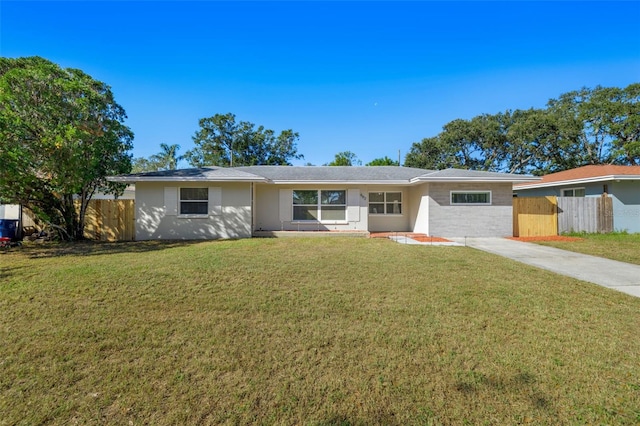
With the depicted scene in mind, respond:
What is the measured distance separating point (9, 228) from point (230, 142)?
977 inches

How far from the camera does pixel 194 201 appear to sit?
40.5ft

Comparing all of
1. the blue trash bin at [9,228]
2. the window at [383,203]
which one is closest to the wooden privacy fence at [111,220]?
the blue trash bin at [9,228]

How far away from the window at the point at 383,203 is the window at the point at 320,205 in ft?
5.71

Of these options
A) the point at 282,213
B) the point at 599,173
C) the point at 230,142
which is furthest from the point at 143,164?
the point at 599,173

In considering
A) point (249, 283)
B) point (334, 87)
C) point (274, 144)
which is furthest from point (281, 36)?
point (274, 144)

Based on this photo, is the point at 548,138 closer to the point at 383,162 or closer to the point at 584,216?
the point at 383,162

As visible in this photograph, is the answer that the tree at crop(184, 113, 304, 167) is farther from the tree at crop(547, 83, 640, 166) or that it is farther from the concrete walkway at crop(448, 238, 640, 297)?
the tree at crop(547, 83, 640, 166)

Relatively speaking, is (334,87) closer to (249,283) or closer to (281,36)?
(281,36)

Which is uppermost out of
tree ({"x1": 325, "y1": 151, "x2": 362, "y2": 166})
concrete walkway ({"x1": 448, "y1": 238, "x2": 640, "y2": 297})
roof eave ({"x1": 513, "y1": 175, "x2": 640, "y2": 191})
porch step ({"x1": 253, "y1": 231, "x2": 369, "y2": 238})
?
tree ({"x1": 325, "y1": 151, "x2": 362, "y2": 166})

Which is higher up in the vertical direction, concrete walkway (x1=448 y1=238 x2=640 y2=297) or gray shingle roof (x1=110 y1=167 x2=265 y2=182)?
gray shingle roof (x1=110 y1=167 x2=265 y2=182)

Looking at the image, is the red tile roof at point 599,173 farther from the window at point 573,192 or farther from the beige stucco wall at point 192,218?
the beige stucco wall at point 192,218

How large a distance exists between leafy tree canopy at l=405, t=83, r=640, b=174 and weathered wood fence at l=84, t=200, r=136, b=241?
30.2 meters

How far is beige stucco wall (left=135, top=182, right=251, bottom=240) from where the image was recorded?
12.1 meters

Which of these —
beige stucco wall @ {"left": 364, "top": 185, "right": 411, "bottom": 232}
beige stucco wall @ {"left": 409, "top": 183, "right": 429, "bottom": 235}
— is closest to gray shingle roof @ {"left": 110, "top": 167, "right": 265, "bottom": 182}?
beige stucco wall @ {"left": 364, "top": 185, "right": 411, "bottom": 232}
